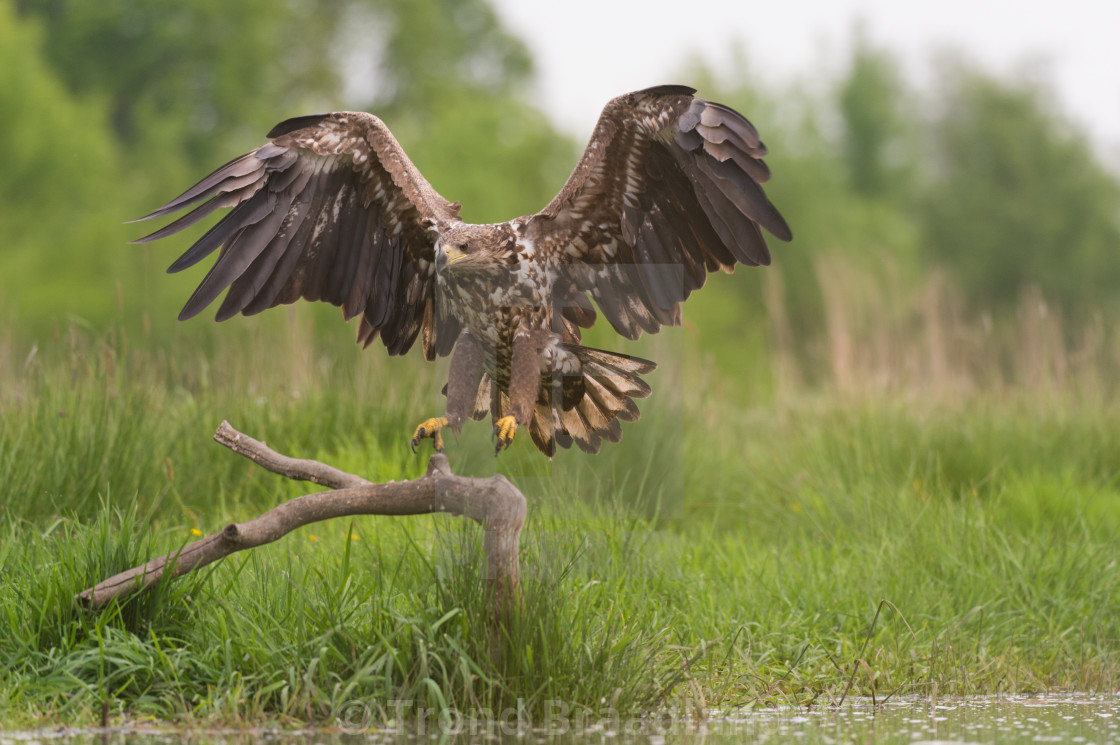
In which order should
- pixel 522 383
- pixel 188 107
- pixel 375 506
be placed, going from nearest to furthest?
pixel 375 506
pixel 522 383
pixel 188 107

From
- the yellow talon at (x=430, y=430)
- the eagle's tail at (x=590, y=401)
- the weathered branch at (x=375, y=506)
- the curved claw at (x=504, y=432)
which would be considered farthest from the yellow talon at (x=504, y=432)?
the weathered branch at (x=375, y=506)

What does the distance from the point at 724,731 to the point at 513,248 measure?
2001 mm

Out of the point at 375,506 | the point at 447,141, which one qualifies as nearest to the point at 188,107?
the point at 447,141

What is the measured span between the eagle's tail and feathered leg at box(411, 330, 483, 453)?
0.25 m

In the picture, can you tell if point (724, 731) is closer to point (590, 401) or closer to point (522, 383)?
point (522, 383)

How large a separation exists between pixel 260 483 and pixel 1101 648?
165 inches

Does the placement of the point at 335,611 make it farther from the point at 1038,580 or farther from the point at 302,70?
the point at 302,70

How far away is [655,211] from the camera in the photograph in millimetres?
5148

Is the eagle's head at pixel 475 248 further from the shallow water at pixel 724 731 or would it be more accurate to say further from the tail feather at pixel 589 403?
the shallow water at pixel 724 731

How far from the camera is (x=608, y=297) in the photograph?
5.34 m

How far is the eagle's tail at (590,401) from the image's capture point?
5.22 metres

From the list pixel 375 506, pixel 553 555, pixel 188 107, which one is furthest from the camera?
pixel 188 107

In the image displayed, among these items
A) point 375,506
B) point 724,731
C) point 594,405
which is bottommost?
point 724,731

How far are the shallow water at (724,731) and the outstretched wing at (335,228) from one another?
1.63 metres
